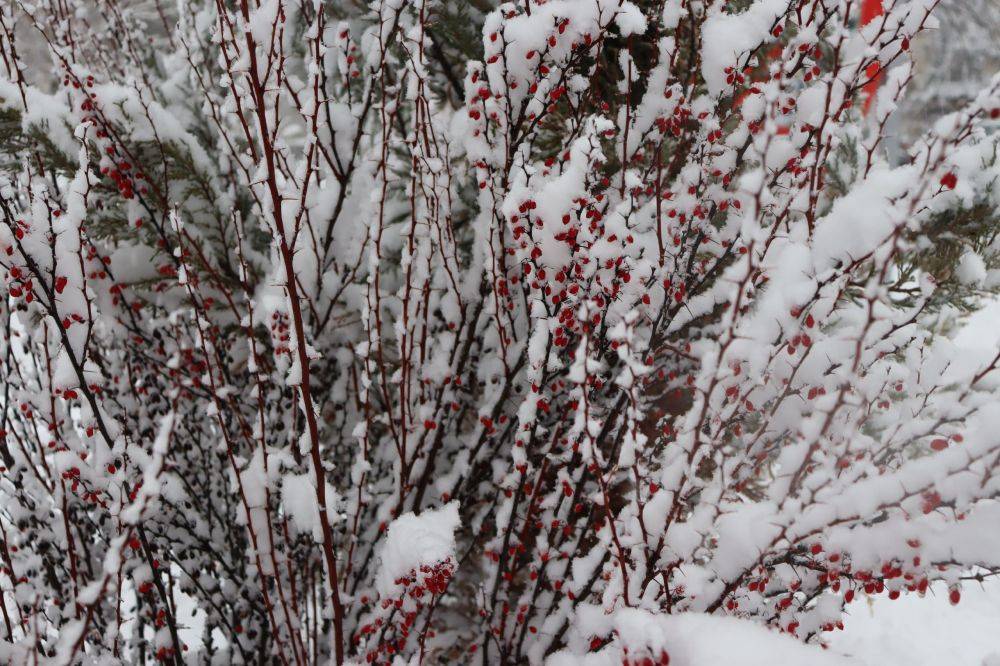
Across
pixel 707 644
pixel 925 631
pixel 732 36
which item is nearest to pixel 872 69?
pixel 732 36

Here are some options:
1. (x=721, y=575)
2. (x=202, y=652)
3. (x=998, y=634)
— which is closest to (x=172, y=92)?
(x=202, y=652)

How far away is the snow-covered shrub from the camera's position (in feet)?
4.04

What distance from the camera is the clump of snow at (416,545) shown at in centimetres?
143

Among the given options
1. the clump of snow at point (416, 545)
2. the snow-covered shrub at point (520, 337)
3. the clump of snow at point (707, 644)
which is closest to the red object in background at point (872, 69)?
the snow-covered shrub at point (520, 337)

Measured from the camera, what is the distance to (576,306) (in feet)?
5.59

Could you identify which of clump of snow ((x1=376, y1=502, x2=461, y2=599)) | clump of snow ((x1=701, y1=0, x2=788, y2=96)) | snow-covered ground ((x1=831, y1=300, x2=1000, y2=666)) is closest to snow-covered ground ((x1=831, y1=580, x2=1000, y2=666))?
snow-covered ground ((x1=831, y1=300, x2=1000, y2=666))

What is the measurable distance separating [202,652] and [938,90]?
1479cm

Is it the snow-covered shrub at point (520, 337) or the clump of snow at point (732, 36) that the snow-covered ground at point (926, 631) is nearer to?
the snow-covered shrub at point (520, 337)

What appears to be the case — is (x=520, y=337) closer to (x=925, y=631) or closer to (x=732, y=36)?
(x=732, y=36)

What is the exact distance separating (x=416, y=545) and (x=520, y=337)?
93cm

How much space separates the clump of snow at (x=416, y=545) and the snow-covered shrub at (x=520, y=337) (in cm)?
1

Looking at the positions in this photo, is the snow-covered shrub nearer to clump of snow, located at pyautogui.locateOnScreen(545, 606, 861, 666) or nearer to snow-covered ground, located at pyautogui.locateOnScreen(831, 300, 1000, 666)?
clump of snow, located at pyautogui.locateOnScreen(545, 606, 861, 666)

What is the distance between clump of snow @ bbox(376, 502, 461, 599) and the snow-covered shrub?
0.01 meters

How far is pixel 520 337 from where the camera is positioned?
219cm
